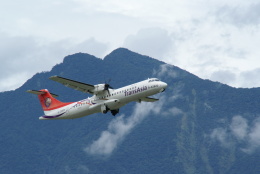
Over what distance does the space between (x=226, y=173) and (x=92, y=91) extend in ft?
436

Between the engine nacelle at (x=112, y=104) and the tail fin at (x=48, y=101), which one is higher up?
the tail fin at (x=48, y=101)

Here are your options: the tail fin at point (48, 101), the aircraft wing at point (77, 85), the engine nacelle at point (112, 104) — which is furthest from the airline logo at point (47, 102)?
the engine nacelle at point (112, 104)

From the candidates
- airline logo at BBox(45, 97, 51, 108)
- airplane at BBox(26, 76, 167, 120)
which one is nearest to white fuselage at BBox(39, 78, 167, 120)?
airplane at BBox(26, 76, 167, 120)

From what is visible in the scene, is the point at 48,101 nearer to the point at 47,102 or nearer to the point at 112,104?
the point at 47,102

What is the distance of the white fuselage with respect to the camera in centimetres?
6950

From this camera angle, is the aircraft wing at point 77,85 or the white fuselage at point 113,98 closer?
the white fuselage at point 113,98

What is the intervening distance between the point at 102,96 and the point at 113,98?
165 cm

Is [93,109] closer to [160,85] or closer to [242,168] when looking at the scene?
[160,85]

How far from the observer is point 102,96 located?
71688mm

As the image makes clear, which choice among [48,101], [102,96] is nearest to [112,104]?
[102,96]

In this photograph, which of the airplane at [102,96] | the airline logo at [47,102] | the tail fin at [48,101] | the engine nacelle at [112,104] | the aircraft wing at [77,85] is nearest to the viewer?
the airplane at [102,96]

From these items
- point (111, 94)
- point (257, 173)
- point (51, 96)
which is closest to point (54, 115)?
point (51, 96)

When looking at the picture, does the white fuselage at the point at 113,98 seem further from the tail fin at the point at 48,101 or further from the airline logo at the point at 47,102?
the airline logo at the point at 47,102

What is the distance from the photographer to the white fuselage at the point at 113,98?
228ft
